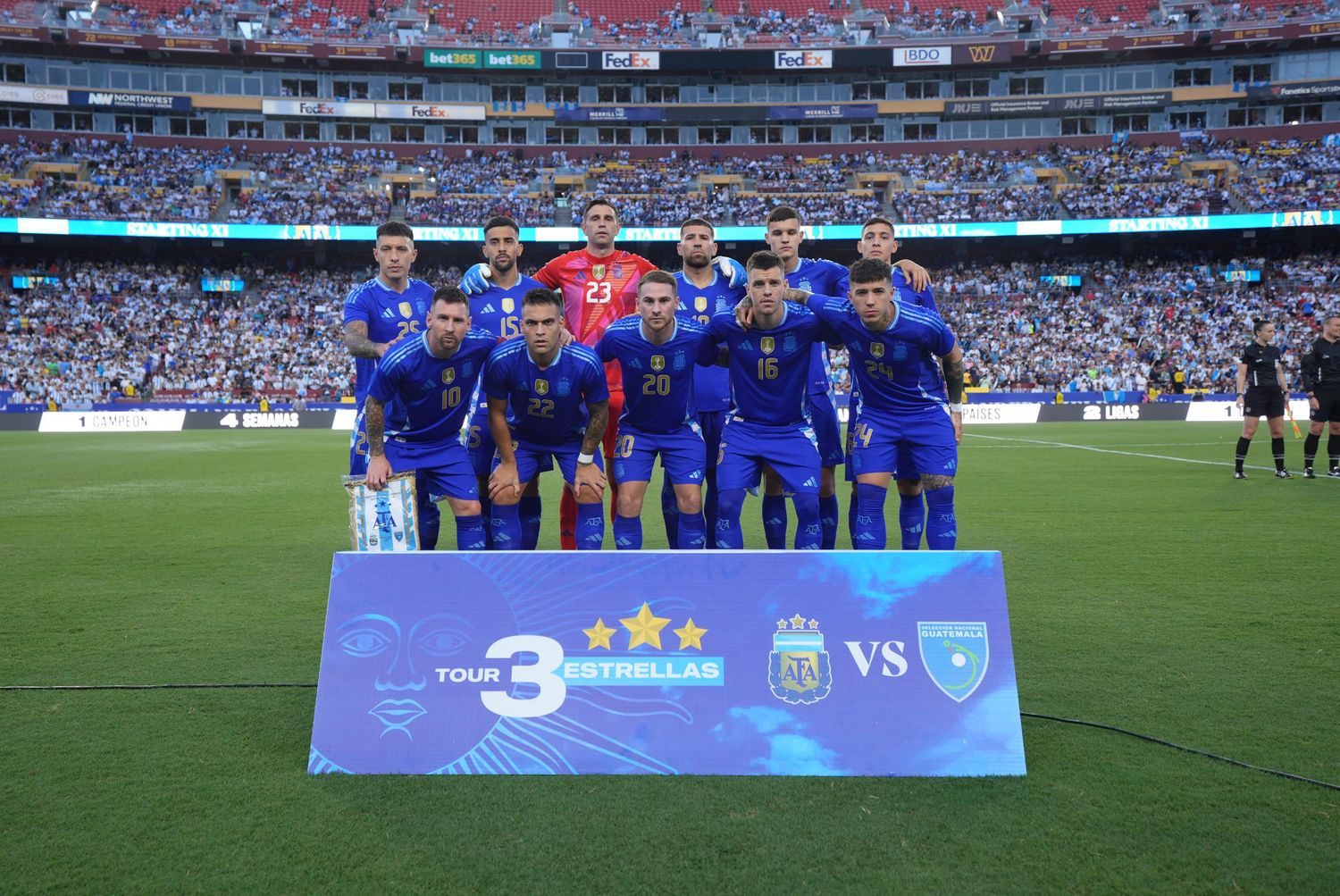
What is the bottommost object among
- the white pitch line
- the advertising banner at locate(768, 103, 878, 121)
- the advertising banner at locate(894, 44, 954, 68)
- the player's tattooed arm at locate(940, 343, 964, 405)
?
the white pitch line

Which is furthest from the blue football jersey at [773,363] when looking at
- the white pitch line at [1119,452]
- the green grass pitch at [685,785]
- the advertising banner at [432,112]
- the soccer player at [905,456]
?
the advertising banner at [432,112]

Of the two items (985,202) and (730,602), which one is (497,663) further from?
(985,202)

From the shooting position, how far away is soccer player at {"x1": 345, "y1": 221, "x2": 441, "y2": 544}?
6.93 m

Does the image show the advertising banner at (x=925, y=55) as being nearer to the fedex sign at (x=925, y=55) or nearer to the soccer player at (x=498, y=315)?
the fedex sign at (x=925, y=55)

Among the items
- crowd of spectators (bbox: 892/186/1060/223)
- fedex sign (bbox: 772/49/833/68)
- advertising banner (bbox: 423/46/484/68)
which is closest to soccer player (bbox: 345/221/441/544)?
crowd of spectators (bbox: 892/186/1060/223)

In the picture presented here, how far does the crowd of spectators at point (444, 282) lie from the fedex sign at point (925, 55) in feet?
37.5

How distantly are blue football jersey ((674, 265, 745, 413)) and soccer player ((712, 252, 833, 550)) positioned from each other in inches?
26.6

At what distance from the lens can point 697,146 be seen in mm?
50906

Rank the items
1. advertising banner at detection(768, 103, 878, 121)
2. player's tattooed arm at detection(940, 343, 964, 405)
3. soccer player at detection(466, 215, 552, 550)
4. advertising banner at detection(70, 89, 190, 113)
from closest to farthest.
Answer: player's tattooed arm at detection(940, 343, 964, 405)
soccer player at detection(466, 215, 552, 550)
advertising banner at detection(70, 89, 190, 113)
advertising banner at detection(768, 103, 878, 121)

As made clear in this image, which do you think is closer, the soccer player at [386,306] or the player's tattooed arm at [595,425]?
the player's tattooed arm at [595,425]

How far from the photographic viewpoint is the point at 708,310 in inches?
269

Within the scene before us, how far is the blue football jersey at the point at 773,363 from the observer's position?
6.03 metres

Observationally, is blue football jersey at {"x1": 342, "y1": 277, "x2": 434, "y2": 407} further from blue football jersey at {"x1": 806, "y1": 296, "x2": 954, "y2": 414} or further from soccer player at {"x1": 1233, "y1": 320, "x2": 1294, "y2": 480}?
soccer player at {"x1": 1233, "y1": 320, "x2": 1294, "y2": 480}

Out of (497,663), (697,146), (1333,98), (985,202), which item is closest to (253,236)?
(697,146)
